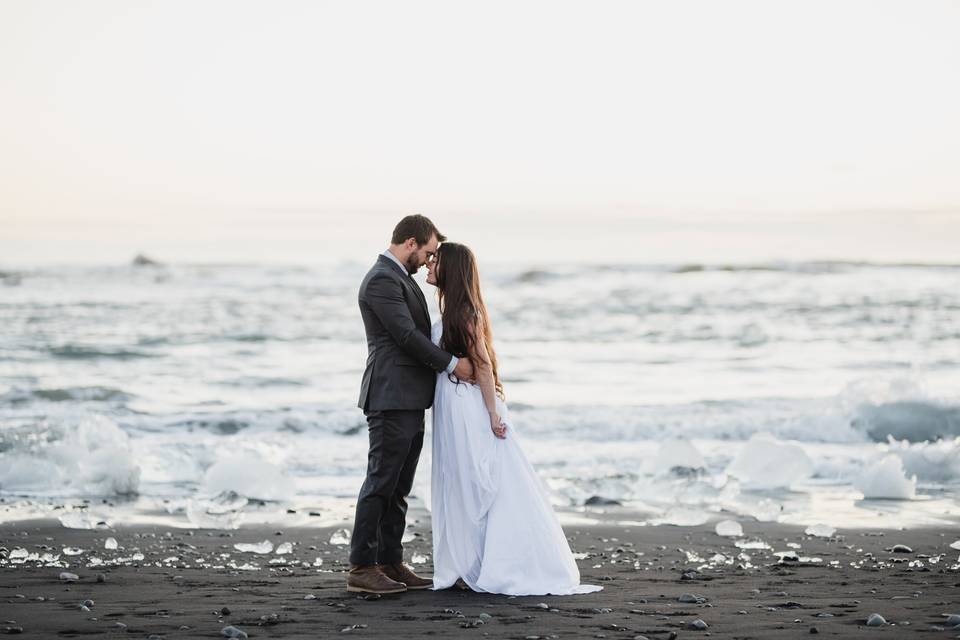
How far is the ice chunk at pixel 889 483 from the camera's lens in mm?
9148

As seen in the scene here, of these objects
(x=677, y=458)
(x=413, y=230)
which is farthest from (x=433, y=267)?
(x=677, y=458)

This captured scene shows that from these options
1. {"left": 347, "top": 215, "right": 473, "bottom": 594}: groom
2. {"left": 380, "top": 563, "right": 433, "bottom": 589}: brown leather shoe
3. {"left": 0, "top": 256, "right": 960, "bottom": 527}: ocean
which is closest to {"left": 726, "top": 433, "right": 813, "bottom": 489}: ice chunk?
{"left": 0, "top": 256, "right": 960, "bottom": 527}: ocean

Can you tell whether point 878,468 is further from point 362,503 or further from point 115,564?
point 115,564

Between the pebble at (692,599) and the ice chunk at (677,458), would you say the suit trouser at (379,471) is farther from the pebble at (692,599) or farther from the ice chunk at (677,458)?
the ice chunk at (677,458)

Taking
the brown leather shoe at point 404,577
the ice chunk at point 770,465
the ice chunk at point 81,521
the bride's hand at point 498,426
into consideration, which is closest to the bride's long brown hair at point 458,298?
the bride's hand at point 498,426

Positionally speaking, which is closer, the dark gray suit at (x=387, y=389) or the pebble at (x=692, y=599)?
the pebble at (x=692, y=599)

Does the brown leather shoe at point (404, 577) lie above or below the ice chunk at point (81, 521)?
above

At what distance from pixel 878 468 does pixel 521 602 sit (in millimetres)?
5203

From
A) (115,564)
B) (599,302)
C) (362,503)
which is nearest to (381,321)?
(362,503)

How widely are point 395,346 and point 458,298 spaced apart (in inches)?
16.7

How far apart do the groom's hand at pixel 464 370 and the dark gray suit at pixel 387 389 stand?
0.33 ft

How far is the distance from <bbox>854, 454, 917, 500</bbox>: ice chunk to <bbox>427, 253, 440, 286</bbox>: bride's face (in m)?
5.31

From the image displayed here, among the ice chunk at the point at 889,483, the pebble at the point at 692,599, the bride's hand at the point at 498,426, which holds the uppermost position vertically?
the bride's hand at the point at 498,426

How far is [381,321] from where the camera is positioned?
220 inches
